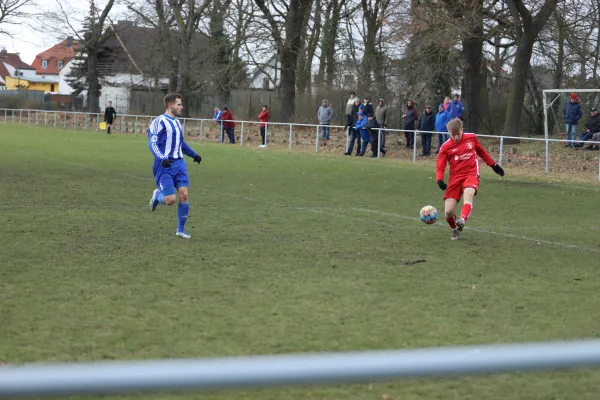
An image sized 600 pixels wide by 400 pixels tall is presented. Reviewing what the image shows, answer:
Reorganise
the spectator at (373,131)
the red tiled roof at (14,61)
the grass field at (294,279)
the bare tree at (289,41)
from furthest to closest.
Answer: the red tiled roof at (14,61), the bare tree at (289,41), the spectator at (373,131), the grass field at (294,279)

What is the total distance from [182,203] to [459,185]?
11.7ft

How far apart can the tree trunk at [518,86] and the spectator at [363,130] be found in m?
4.51

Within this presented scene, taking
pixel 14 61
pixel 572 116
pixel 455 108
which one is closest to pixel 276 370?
pixel 572 116

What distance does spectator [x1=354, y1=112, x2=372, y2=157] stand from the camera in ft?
100

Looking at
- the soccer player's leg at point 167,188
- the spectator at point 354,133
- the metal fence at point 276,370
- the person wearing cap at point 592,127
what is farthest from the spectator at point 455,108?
the metal fence at point 276,370

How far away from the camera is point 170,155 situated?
11.6m

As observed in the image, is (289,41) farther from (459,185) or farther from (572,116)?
(459,185)

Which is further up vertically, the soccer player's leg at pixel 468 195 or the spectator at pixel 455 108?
the spectator at pixel 455 108

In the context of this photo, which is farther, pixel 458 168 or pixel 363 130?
pixel 363 130

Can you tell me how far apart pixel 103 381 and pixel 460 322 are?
5784 mm

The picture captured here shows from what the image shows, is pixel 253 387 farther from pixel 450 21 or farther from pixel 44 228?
pixel 450 21

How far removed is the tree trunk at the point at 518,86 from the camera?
1218 inches

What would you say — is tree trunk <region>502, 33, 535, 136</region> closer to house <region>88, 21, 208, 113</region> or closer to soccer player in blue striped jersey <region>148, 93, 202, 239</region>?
soccer player in blue striped jersey <region>148, 93, 202, 239</region>

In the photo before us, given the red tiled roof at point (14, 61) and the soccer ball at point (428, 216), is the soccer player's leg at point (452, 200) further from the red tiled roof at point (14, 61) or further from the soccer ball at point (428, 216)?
the red tiled roof at point (14, 61)
